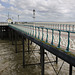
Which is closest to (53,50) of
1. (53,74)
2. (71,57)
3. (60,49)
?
(60,49)

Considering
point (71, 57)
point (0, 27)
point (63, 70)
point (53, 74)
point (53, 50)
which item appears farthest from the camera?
point (0, 27)

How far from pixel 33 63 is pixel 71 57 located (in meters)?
13.6

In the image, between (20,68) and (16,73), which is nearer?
(16,73)

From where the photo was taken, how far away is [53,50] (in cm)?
691

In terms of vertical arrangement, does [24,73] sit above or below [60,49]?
below

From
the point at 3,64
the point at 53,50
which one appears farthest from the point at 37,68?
the point at 53,50

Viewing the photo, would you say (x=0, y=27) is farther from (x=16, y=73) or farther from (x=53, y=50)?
(x=53, y=50)

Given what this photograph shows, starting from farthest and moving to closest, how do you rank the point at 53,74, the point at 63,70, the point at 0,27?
the point at 0,27, the point at 63,70, the point at 53,74

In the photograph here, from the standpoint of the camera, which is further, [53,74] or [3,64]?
[3,64]

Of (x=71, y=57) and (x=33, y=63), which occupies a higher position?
(x=71, y=57)

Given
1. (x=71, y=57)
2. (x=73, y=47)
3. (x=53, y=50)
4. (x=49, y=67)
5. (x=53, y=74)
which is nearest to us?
(x=71, y=57)

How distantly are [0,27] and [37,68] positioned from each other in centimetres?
3648

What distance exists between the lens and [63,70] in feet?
51.4

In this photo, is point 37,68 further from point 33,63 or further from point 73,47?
point 73,47
